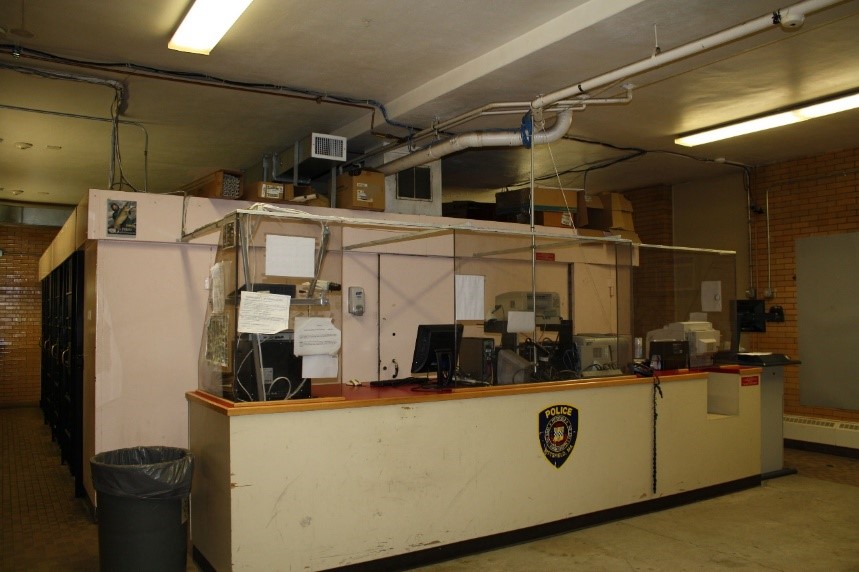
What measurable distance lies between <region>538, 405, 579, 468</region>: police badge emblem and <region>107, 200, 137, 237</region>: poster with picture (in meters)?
3.33

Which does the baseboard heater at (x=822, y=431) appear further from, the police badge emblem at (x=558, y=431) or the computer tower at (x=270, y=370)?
the computer tower at (x=270, y=370)

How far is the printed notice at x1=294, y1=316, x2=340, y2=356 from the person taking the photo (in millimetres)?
3830

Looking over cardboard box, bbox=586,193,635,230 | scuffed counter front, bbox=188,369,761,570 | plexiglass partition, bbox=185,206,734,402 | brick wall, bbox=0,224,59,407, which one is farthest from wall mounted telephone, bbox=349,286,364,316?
brick wall, bbox=0,224,59,407

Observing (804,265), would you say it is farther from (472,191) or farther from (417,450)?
(417,450)

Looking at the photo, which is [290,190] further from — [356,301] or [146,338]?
[146,338]

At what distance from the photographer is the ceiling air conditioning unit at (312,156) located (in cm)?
642

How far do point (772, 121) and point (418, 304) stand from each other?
3667 millimetres

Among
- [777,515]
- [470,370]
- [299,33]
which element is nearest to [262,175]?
[299,33]

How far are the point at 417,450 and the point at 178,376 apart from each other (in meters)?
2.26

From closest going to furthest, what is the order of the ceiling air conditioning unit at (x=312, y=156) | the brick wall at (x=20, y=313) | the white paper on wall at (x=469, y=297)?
the white paper on wall at (x=469, y=297)
the ceiling air conditioning unit at (x=312, y=156)
the brick wall at (x=20, y=313)

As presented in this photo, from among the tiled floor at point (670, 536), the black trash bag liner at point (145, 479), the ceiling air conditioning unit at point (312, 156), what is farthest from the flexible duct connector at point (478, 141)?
the black trash bag liner at point (145, 479)

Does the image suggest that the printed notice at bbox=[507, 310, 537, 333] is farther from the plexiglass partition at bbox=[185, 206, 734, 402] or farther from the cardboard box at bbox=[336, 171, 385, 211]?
the cardboard box at bbox=[336, 171, 385, 211]

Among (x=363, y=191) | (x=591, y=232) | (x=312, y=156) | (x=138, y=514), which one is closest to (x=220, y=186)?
(x=312, y=156)

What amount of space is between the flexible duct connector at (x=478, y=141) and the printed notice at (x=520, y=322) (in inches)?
52.5
